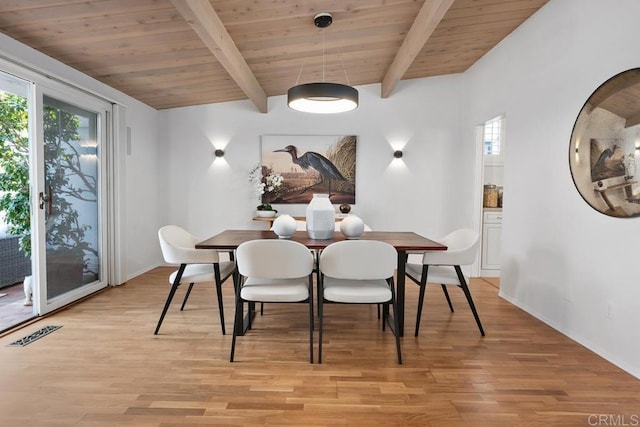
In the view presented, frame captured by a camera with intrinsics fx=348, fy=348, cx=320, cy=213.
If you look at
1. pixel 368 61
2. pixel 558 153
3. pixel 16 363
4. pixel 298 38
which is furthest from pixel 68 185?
pixel 558 153

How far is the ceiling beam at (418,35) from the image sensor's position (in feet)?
9.03

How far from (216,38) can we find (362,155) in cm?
281

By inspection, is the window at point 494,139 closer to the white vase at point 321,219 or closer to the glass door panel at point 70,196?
the white vase at point 321,219

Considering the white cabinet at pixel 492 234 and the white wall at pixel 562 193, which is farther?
the white cabinet at pixel 492 234

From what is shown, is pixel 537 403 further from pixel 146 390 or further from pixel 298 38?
pixel 298 38

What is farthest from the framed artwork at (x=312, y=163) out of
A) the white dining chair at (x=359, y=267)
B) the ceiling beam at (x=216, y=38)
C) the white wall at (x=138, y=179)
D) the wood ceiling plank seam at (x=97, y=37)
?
the white dining chair at (x=359, y=267)

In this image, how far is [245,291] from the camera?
2.37 m

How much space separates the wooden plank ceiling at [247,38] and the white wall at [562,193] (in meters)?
0.51

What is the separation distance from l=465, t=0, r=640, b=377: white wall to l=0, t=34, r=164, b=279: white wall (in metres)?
4.42

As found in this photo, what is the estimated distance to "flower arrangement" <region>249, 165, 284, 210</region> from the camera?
507 centimetres

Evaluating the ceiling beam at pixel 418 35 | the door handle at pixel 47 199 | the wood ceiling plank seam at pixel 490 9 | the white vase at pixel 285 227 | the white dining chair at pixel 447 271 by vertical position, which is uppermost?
the wood ceiling plank seam at pixel 490 9

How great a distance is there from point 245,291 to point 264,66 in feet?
9.26

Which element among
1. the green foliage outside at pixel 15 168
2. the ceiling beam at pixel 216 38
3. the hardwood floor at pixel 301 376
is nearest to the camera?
the hardwood floor at pixel 301 376

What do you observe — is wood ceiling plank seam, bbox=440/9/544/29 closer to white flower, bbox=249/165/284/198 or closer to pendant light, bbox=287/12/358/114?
pendant light, bbox=287/12/358/114
